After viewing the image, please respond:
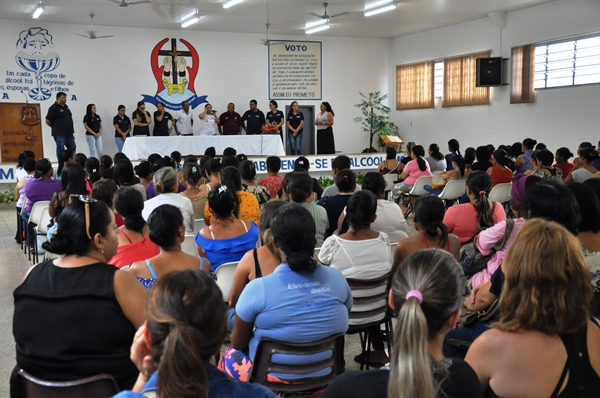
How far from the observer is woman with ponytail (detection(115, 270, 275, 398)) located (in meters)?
1.29

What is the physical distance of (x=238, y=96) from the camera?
16.2 m

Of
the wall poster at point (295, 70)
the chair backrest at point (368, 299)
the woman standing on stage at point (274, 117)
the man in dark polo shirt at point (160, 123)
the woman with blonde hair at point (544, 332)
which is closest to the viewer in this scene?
the woman with blonde hair at point (544, 332)

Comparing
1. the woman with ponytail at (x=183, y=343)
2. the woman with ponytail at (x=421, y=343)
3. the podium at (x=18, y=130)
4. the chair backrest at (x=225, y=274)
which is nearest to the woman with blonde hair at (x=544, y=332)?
the woman with ponytail at (x=421, y=343)

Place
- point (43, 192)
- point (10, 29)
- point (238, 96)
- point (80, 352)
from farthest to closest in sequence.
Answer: point (238, 96), point (10, 29), point (43, 192), point (80, 352)

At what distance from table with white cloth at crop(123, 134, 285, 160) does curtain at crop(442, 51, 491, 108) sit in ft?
15.9

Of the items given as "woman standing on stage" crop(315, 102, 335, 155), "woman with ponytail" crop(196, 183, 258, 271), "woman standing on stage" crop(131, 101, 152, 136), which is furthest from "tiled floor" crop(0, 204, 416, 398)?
"woman standing on stage" crop(315, 102, 335, 155)

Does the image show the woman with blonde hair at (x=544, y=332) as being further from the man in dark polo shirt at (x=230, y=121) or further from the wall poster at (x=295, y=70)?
the wall poster at (x=295, y=70)

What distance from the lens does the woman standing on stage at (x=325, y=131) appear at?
1523 cm

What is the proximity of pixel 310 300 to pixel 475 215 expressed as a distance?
198 centimetres

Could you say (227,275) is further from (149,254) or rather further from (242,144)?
(242,144)

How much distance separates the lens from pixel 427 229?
3.33 m

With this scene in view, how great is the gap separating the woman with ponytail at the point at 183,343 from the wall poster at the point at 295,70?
15.5 m

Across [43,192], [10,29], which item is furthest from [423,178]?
[10,29]

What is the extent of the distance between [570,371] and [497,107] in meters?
13.4
